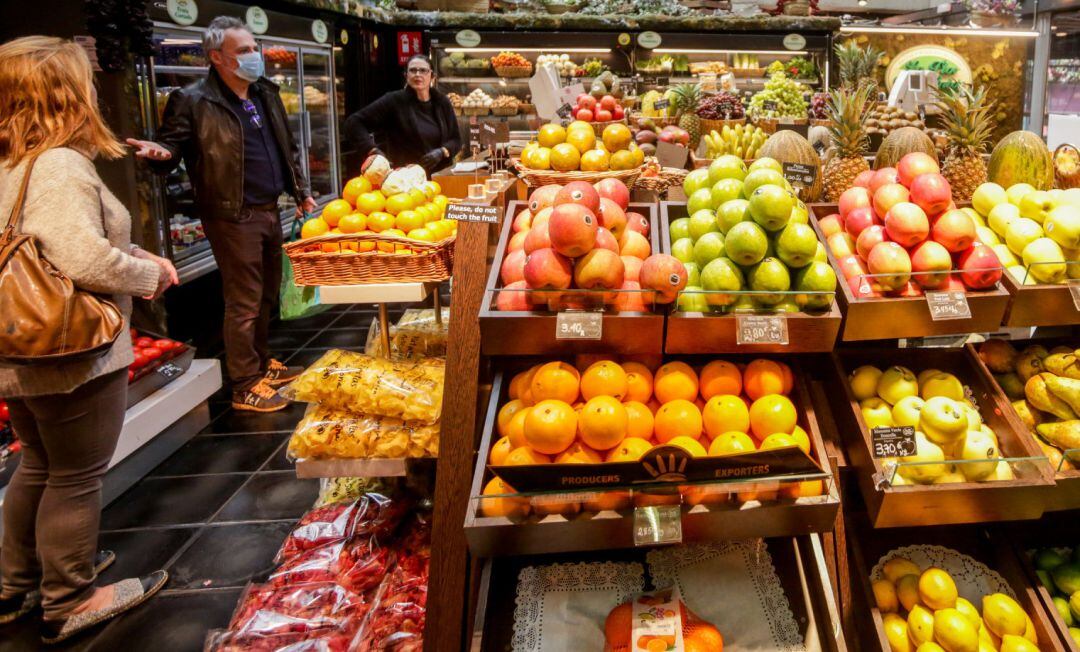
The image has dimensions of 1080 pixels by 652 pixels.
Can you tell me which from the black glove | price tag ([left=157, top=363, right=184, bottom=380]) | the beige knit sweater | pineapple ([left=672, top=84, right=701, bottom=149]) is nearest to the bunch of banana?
pineapple ([left=672, top=84, right=701, bottom=149])

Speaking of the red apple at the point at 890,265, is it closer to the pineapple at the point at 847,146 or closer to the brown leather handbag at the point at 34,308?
the pineapple at the point at 847,146

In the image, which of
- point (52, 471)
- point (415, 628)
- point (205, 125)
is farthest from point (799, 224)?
point (205, 125)

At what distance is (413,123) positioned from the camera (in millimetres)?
5910

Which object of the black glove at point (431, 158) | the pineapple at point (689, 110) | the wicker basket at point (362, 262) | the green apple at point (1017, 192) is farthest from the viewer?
the black glove at point (431, 158)

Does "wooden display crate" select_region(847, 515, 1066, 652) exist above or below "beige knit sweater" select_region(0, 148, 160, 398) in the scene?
below

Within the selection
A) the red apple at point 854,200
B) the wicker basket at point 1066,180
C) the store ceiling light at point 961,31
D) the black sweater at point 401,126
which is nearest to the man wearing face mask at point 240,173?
the black sweater at point 401,126

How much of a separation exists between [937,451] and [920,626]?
1.35ft

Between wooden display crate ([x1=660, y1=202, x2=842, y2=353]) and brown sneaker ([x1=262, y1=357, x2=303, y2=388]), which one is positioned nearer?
wooden display crate ([x1=660, y1=202, x2=842, y2=353])

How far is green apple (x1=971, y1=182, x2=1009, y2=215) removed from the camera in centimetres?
185

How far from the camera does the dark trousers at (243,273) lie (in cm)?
412

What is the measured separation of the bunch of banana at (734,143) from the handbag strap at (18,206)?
2.51 m

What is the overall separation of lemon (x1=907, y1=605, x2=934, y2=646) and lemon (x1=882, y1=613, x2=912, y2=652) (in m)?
0.01

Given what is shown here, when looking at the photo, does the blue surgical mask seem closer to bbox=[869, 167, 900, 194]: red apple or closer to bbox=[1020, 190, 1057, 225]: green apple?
bbox=[869, 167, 900, 194]: red apple

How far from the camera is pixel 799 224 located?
1515mm
